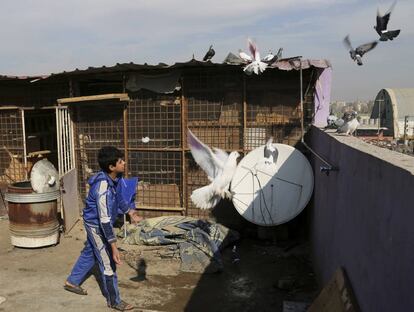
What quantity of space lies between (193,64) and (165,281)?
3.51 metres

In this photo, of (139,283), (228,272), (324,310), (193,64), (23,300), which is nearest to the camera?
(324,310)

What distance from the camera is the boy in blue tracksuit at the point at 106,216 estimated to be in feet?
13.9

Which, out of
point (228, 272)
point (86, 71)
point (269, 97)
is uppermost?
point (86, 71)

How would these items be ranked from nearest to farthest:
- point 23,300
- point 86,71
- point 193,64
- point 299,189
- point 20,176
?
point 23,300, point 299,189, point 193,64, point 86,71, point 20,176

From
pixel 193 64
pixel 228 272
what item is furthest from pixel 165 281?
pixel 193 64

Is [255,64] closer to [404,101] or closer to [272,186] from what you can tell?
[272,186]

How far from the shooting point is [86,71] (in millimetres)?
7328

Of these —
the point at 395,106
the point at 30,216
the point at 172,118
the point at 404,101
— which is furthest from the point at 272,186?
the point at 404,101

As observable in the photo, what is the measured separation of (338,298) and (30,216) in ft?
16.7

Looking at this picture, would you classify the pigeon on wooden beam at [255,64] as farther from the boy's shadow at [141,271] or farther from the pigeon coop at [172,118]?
the boy's shadow at [141,271]

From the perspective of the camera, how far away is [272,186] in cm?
639

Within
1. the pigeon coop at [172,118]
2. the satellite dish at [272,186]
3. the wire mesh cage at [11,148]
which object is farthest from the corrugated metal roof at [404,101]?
the wire mesh cage at [11,148]

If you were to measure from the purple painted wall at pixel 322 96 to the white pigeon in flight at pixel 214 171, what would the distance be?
175 cm

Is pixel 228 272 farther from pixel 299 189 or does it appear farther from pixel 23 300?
pixel 23 300
